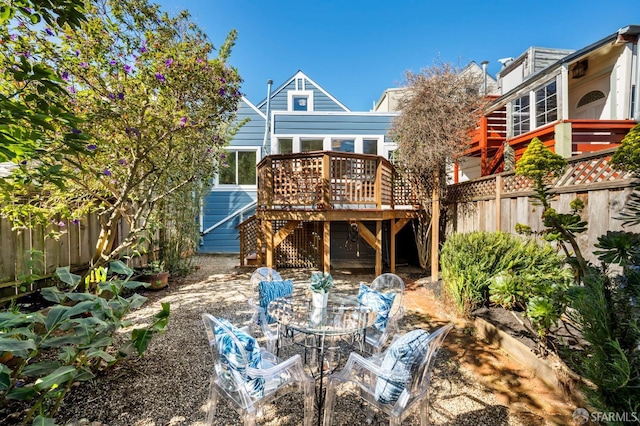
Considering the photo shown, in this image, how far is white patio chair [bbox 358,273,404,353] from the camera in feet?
10.2

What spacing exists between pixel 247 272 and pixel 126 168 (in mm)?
3805

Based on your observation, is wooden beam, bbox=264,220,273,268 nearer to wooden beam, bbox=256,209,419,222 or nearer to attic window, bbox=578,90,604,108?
wooden beam, bbox=256,209,419,222

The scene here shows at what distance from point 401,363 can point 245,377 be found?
109 cm

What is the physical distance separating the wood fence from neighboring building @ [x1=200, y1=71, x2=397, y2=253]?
3.88m

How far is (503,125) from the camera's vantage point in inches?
397

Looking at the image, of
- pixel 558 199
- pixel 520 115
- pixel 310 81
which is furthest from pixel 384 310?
pixel 310 81

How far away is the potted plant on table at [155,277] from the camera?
5.68m

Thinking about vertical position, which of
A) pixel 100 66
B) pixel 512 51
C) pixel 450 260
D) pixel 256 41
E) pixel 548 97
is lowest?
pixel 450 260

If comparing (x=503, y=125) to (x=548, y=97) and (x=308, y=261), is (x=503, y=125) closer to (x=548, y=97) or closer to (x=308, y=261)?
(x=548, y=97)

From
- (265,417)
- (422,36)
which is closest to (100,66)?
(265,417)

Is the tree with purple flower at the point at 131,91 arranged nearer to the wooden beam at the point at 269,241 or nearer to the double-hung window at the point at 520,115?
the wooden beam at the point at 269,241

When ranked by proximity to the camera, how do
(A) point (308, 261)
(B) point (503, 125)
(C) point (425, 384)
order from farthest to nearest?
(B) point (503, 125)
(A) point (308, 261)
(C) point (425, 384)

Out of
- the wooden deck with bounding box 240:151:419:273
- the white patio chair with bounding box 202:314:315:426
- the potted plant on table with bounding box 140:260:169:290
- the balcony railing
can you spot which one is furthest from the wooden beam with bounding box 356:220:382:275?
the white patio chair with bounding box 202:314:315:426

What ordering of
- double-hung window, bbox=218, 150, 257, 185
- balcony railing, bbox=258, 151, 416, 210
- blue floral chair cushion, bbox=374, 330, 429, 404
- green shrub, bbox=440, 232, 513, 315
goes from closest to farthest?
blue floral chair cushion, bbox=374, 330, 429, 404, green shrub, bbox=440, 232, 513, 315, balcony railing, bbox=258, 151, 416, 210, double-hung window, bbox=218, 150, 257, 185
